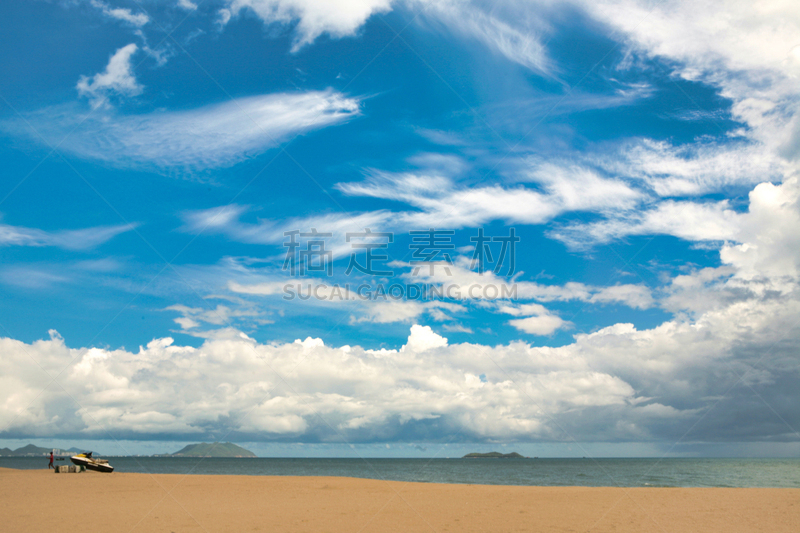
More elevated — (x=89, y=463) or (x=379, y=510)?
(x=379, y=510)

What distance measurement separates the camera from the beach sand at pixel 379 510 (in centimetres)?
1650

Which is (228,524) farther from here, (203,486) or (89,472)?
(89,472)

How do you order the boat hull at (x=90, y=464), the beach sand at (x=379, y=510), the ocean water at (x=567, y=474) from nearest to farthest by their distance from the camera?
1. the beach sand at (x=379, y=510)
2. the boat hull at (x=90, y=464)
3. the ocean water at (x=567, y=474)

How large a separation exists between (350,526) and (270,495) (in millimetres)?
11255

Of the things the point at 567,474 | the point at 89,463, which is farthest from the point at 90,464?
the point at 567,474

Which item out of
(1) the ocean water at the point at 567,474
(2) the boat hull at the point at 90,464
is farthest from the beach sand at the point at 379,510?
(1) the ocean water at the point at 567,474

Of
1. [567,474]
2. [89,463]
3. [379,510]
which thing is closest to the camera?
[379,510]

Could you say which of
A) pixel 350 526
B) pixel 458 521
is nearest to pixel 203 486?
pixel 350 526

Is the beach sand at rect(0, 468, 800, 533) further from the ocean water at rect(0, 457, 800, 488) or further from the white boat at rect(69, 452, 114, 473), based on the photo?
the ocean water at rect(0, 457, 800, 488)

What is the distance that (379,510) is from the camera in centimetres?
2039

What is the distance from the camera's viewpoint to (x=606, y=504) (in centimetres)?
2269

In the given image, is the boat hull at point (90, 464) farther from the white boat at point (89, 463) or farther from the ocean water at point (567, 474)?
the ocean water at point (567, 474)

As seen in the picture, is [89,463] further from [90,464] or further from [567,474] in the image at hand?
[567,474]

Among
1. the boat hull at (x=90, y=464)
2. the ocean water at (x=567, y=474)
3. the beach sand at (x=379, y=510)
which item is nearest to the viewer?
the beach sand at (x=379, y=510)
